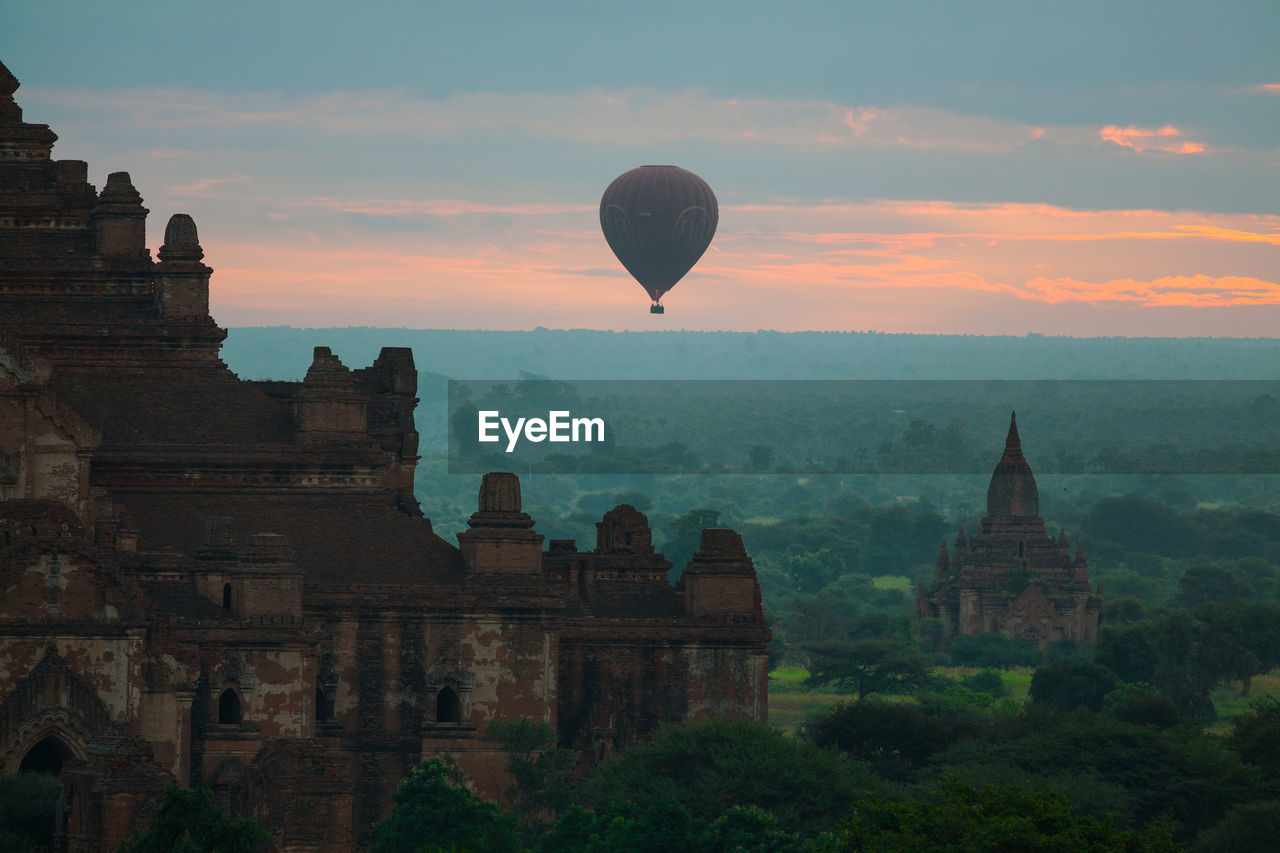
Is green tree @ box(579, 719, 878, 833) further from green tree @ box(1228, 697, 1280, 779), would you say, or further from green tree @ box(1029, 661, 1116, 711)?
green tree @ box(1029, 661, 1116, 711)

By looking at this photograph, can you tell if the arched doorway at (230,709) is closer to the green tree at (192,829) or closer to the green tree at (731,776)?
the green tree at (731,776)

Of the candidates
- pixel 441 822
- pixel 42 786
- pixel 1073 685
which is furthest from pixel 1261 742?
pixel 1073 685

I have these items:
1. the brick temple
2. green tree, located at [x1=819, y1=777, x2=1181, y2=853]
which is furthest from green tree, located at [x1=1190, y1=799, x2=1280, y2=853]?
the brick temple

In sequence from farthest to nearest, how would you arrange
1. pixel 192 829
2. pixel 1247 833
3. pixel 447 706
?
pixel 447 706 < pixel 1247 833 < pixel 192 829

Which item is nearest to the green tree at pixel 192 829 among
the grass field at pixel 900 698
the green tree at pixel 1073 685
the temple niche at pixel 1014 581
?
the grass field at pixel 900 698

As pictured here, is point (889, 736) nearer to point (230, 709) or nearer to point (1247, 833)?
point (1247, 833)
